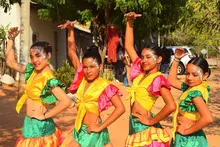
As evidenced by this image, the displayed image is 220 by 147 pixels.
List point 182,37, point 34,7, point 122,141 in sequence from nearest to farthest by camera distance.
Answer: point 122,141, point 34,7, point 182,37

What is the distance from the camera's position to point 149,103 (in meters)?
3.95

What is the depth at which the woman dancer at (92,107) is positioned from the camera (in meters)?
3.79

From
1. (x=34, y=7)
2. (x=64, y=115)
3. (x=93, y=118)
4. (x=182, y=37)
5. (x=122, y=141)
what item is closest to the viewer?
(x=93, y=118)

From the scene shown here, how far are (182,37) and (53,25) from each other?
85.1ft

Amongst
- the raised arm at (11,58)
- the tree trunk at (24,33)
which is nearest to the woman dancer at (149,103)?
the raised arm at (11,58)

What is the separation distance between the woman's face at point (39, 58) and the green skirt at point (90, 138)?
79 centimetres

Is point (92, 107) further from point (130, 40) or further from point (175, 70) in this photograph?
point (175, 70)

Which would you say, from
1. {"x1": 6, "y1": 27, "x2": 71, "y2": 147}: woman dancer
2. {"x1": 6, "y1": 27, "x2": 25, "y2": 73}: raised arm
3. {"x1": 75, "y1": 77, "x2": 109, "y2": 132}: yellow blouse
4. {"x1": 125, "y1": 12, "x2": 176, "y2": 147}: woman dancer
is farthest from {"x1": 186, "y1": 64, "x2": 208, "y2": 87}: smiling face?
{"x1": 6, "y1": 27, "x2": 25, "y2": 73}: raised arm

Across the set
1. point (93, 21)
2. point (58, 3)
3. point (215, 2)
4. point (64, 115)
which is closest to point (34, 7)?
point (58, 3)

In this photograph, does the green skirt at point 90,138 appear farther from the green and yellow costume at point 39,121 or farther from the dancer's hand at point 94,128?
the green and yellow costume at point 39,121

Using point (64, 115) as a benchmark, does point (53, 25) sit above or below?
above

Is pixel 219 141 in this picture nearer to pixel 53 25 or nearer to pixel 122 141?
pixel 122 141

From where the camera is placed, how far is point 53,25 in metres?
19.9

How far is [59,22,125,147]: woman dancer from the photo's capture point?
12.4ft
